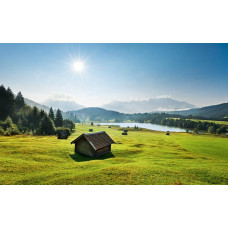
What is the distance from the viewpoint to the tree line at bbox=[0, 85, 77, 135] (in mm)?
39531

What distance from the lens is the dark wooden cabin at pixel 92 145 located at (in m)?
18.8

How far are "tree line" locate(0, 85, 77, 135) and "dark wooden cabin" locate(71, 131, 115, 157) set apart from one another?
817 inches

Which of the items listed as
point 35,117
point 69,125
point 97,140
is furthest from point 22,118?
point 97,140

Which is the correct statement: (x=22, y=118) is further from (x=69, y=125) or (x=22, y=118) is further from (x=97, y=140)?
(x=97, y=140)

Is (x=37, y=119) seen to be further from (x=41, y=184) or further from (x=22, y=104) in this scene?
(x=41, y=184)

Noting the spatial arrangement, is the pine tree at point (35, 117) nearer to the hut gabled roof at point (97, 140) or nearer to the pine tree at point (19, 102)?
the pine tree at point (19, 102)

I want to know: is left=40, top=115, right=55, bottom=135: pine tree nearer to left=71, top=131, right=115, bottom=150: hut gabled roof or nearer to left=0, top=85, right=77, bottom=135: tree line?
left=0, top=85, right=77, bottom=135: tree line

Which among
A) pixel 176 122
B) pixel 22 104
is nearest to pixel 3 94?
pixel 22 104

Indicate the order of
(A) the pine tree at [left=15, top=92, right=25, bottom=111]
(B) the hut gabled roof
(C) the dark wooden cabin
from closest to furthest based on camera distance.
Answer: (C) the dark wooden cabin → (B) the hut gabled roof → (A) the pine tree at [left=15, top=92, right=25, bottom=111]

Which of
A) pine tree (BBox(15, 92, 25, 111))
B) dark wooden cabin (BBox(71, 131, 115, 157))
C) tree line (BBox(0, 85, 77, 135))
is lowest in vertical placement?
dark wooden cabin (BBox(71, 131, 115, 157))

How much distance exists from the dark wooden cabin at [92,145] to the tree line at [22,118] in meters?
20.7

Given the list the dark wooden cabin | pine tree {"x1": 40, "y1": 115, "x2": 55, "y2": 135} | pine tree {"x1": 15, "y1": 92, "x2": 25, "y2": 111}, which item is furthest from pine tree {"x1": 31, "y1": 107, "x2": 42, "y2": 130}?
the dark wooden cabin

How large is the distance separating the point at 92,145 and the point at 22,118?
49299 millimetres

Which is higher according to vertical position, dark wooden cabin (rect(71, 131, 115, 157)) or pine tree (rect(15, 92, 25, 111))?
pine tree (rect(15, 92, 25, 111))
